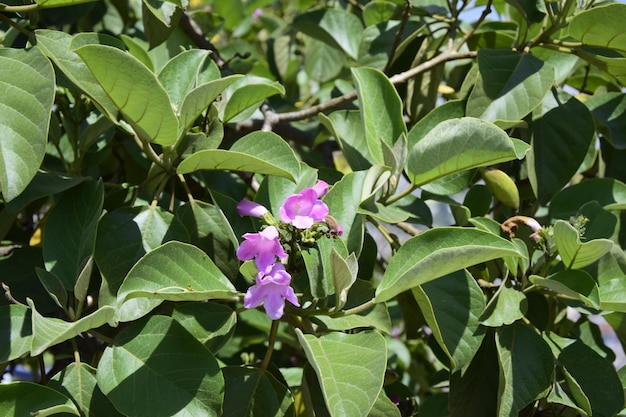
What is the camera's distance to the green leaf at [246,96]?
117 cm

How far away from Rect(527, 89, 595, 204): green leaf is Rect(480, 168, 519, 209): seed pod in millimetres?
61

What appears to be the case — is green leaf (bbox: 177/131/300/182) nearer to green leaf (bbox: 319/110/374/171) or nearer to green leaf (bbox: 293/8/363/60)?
green leaf (bbox: 319/110/374/171)

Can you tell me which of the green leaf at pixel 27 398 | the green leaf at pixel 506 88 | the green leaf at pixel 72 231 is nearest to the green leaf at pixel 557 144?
the green leaf at pixel 506 88

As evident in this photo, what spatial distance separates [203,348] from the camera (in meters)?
0.97

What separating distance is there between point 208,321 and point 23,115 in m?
0.37

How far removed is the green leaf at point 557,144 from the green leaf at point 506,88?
106mm

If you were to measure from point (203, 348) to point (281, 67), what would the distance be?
48.0 inches

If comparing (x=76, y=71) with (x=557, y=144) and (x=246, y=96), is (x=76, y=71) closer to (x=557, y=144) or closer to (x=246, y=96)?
(x=246, y=96)

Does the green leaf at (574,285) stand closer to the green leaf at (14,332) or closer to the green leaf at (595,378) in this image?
the green leaf at (595,378)

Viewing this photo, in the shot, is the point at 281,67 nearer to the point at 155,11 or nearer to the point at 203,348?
the point at 155,11

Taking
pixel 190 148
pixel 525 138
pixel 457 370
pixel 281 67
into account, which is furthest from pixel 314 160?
pixel 457 370

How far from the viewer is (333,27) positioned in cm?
180

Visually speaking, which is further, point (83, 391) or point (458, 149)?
point (458, 149)

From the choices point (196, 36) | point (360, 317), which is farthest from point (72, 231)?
point (196, 36)
